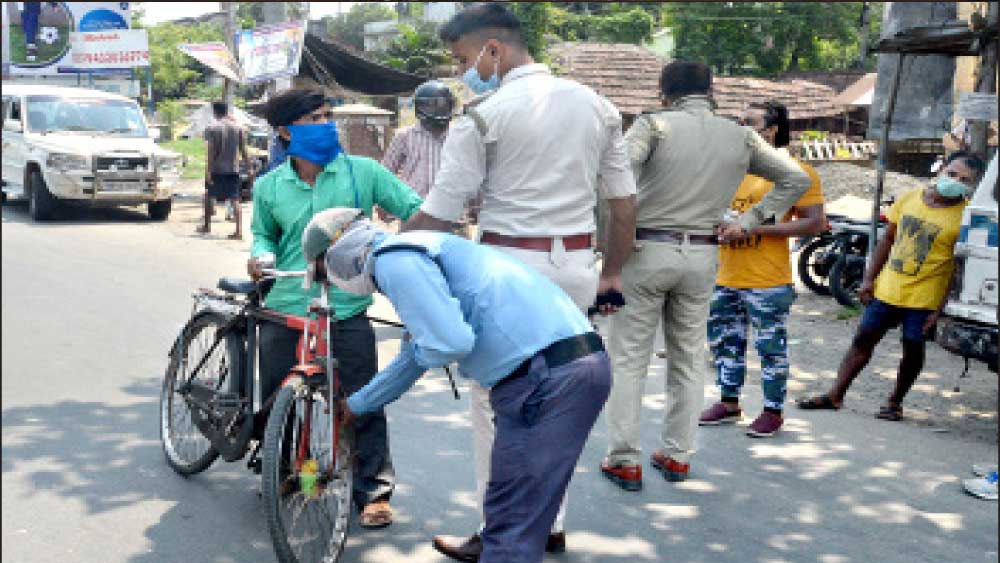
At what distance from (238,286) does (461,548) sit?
4.67 feet

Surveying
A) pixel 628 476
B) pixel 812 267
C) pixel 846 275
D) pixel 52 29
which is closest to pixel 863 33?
pixel 52 29

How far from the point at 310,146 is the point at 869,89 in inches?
1261

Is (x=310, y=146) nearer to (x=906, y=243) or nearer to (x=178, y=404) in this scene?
(x=178, y=404)

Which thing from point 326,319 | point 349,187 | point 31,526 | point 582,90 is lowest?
point 31,526

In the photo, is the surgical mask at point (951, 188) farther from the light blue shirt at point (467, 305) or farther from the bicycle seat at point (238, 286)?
the bicycle seat at point (238, 286)

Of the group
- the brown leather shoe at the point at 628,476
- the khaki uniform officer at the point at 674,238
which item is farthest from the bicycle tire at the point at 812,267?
the brown leather shoe at the point at 628,476

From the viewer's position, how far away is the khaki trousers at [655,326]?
4.61 meters

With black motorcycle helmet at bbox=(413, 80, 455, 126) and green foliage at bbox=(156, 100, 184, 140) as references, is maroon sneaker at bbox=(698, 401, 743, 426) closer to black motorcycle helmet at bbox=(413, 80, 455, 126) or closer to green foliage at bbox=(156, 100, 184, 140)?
black motorcycle helmet at bbox=(413, 80, 455, 126)

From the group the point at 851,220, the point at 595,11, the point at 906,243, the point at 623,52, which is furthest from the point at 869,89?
the point at 906,243

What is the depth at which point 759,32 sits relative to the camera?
3981 centimetres

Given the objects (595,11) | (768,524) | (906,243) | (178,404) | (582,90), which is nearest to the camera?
(582,90)

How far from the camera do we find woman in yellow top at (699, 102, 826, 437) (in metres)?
5.46

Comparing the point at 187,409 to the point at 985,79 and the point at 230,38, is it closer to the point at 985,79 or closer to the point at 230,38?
the point at 985,79

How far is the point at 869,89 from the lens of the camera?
32938 mm
